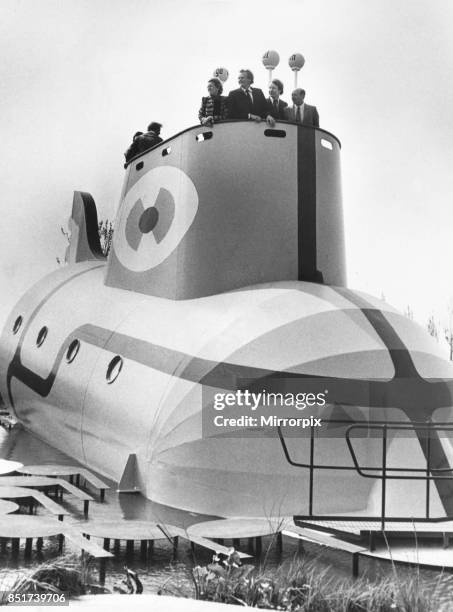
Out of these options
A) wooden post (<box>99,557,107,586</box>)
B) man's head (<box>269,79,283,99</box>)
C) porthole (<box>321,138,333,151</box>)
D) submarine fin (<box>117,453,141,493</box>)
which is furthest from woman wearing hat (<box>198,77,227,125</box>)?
wooden post (<box>99,557,107,586</box>)

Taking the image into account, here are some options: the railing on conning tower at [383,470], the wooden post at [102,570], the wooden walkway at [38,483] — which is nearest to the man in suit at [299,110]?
the railing on conning tower at [383,470]

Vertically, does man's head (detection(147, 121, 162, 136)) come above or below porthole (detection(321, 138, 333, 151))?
above

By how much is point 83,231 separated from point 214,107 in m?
7.59

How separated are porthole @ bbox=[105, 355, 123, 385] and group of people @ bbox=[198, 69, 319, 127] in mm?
3995

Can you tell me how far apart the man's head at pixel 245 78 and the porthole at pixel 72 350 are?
5.18m

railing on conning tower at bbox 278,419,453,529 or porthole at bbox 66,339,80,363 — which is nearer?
railing on conning tower at bbox 278,419,453,529

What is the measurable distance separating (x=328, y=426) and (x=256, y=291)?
2.42m

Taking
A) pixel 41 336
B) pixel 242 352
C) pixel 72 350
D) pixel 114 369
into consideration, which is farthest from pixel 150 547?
pixel 41 336

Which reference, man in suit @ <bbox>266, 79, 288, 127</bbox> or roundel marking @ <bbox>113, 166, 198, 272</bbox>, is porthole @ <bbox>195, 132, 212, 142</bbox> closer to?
roundel marking @ <bbox>113, 166, 198, 272</bbox>

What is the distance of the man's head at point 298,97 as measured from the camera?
14.1 meters

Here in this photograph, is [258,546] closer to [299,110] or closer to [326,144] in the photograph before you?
[326,144]

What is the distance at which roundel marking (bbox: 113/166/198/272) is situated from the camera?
1290 cm

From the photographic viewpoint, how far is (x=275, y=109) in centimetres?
1427

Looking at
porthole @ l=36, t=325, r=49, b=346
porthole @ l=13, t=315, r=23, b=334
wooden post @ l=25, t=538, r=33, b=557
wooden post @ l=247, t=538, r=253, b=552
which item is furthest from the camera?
porthole @ l=13, t=315, r=23, b=334
